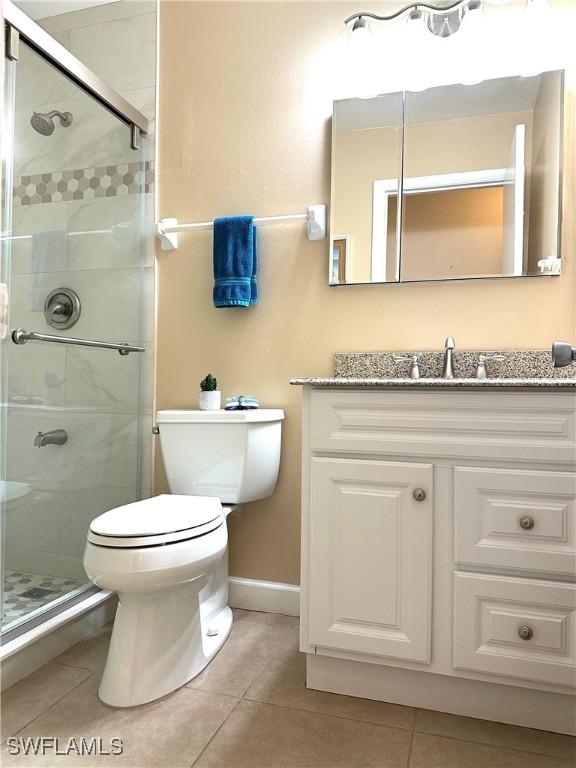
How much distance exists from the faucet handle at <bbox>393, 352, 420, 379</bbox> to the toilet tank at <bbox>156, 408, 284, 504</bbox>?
0.47m

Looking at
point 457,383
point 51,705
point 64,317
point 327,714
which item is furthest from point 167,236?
point 327,714

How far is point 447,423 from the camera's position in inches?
52.6

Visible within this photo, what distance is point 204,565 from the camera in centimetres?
145

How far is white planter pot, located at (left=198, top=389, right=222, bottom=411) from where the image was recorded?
1.91 m

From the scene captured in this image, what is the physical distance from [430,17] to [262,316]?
1146 mm

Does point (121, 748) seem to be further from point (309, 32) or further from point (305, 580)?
point (309, 32)

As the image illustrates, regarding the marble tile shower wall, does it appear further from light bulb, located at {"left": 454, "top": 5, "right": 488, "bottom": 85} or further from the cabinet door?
light bulb, located at {"left": 454, "top": 5, "right": 488, "bottom": 85}

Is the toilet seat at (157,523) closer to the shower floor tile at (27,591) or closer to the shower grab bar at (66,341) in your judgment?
the shower floor tile at (27,591)

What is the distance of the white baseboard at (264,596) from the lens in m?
1.97

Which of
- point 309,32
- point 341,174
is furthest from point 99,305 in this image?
point 309,32

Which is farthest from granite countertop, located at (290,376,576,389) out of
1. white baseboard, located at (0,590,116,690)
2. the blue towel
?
white baseboard, located at (0,590,116,690)

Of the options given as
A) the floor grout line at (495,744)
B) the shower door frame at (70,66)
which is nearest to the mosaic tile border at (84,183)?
the shower door frame at (70,66)

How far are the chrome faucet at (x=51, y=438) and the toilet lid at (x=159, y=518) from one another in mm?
412

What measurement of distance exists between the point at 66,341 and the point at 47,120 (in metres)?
0.73
